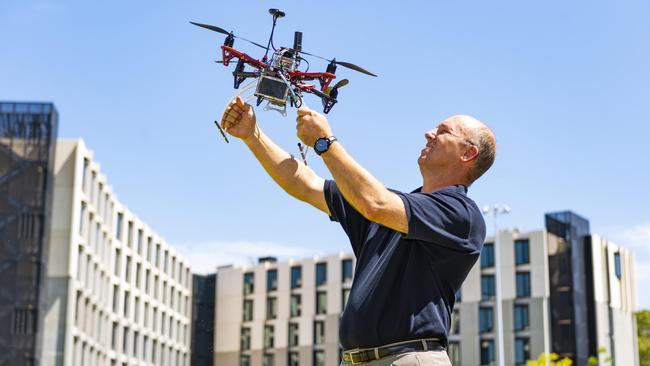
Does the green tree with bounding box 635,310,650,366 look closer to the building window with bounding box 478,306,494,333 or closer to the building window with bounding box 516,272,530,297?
the building window with bounding box 516,272,530,297

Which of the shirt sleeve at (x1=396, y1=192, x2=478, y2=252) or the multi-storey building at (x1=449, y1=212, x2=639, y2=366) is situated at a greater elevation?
the multi-storey building at (x1=449, y1=212, x2=639, y2=366)

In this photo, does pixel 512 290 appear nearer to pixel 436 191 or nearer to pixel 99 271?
pixel 99 271

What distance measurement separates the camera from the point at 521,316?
93.7m

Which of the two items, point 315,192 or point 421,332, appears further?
point 315,192

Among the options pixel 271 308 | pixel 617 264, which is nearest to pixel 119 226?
pixel 271 308

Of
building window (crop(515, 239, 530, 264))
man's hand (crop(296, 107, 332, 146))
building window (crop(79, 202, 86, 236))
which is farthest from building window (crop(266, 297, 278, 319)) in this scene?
man's hand (crop(296, 107, 332, 146))

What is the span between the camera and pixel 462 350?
9556cm

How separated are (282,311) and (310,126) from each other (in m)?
104

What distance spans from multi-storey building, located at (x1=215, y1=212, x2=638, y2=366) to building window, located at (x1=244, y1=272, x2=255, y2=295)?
17.1 feet

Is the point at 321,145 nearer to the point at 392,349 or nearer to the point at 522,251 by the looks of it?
the point at 392,349

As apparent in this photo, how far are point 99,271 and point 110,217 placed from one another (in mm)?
5788

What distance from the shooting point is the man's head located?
6055 mm

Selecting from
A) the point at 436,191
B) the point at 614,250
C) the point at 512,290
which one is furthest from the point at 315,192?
the point at 614,250

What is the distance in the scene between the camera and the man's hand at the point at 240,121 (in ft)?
20.7
